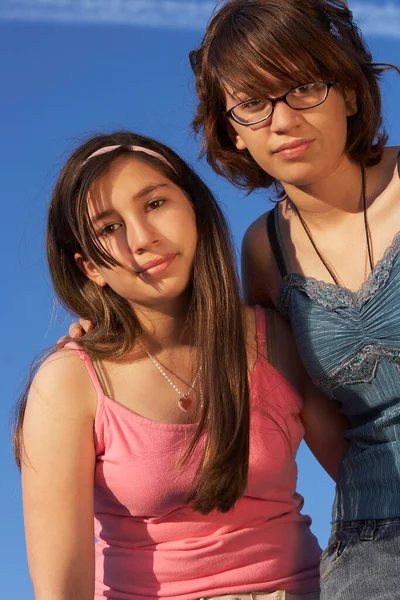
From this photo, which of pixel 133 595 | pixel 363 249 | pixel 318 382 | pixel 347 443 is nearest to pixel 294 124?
pixel 363 249

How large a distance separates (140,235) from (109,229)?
0.17 m

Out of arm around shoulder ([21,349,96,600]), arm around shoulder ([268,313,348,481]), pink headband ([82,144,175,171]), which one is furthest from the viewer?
arm around shoulder ([268,313,348,481])

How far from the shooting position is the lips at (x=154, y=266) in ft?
11.9

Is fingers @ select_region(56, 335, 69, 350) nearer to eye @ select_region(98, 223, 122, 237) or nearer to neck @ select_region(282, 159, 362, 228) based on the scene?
eye @ select_region(98, 223, 122, 237)

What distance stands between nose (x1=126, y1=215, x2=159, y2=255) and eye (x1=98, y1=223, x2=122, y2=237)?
6cm

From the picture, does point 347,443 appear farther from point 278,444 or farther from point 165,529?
point 165,529

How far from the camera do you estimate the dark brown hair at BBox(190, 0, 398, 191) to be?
360cm

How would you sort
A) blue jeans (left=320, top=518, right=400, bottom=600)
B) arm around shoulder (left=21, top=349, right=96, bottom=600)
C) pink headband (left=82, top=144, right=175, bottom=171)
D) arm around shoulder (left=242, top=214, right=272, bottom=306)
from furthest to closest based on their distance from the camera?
arm around shoulder (left=242, top=214, right=272, bottom=306), pink headband (left=82, top=144, right=175, bottom=171), arm around shoulder (left=21, top=349, right=96, bottom=600), blue jeans (left=320, top=518, right=400, bottom=600)

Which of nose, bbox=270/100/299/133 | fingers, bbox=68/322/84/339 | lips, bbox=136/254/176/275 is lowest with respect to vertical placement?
fingers, bbox=68/322/84/339

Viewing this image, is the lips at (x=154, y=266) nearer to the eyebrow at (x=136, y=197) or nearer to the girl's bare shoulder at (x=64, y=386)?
the eyebrow at (x=136, y=197)

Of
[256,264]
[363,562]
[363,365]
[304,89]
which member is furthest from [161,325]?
[363,562]

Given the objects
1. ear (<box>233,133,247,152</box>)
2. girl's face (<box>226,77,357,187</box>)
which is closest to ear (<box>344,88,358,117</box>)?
girl's face (<box>226,77,357,187</box>)

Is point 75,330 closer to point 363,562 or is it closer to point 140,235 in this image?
point 140,235

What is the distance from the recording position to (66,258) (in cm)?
392
